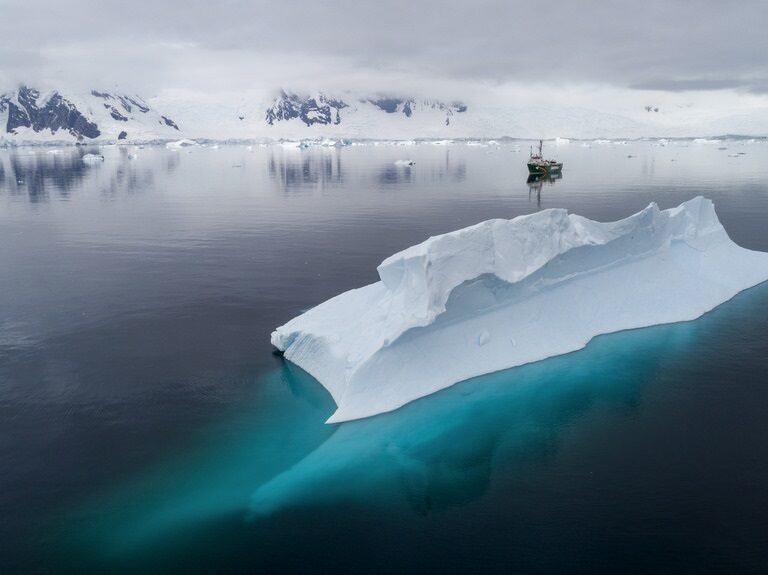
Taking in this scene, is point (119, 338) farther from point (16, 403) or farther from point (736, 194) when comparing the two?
point (736, 194)

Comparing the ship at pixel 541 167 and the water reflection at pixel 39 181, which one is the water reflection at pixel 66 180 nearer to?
Result: the water reflection at pixel 39 181

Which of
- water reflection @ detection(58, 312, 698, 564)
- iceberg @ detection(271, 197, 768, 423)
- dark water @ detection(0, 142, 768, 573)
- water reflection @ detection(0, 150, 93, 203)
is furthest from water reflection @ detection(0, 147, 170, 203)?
water reflection @ detection(58, 312, 698, 564)

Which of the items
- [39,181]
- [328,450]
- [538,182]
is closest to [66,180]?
[39,181]

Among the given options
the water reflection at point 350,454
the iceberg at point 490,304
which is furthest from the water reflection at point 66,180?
the water reflection at point 350,454

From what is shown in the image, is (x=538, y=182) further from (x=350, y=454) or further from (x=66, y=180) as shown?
(x=350, y=454)

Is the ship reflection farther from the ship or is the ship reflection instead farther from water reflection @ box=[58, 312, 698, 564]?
water reflection @ box=[58, 312, 698, 564]

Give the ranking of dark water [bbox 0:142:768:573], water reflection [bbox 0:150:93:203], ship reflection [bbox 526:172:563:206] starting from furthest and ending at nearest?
water reflection [bbox 0:150:93:203]
ship reflection [bbox 526:172:563:206]
dark water [bbox 0:142:768:573]
